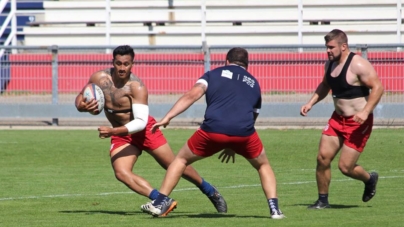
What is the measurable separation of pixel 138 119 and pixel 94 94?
54cm

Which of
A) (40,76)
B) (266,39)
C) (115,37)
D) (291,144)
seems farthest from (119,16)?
(291,144)

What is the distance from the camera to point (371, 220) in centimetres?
947

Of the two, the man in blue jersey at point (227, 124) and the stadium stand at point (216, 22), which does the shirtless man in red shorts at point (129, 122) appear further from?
the stadium stand at point (216, 22)

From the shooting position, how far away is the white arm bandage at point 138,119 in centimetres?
1000

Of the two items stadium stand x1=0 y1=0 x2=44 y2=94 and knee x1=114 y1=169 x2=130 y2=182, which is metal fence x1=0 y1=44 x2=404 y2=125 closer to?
stadium stand x1=0 y1=0 x2=44 y2=94

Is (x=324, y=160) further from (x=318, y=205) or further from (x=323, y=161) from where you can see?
(x=318, y=205)

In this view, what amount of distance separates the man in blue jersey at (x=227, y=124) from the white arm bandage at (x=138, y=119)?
612 millimetres

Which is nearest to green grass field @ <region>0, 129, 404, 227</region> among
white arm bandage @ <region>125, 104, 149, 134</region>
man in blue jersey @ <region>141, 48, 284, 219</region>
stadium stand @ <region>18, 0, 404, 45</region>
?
man in blue jersey @ <region>141, 48, 284, 219</region>

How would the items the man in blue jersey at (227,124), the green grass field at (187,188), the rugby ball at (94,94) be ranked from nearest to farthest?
the man in blue jersey at (227,124) < the green grass field at (187,188) < the rugby ball at (94,94)

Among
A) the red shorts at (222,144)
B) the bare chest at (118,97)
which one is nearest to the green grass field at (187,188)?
the red shorts at (222,144)

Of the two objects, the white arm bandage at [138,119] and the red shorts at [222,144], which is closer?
the red shorts at [222,144]

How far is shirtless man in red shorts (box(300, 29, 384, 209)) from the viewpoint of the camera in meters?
10.5

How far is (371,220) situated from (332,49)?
209cm

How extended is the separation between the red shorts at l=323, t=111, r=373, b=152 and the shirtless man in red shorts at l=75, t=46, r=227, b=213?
1549mm
